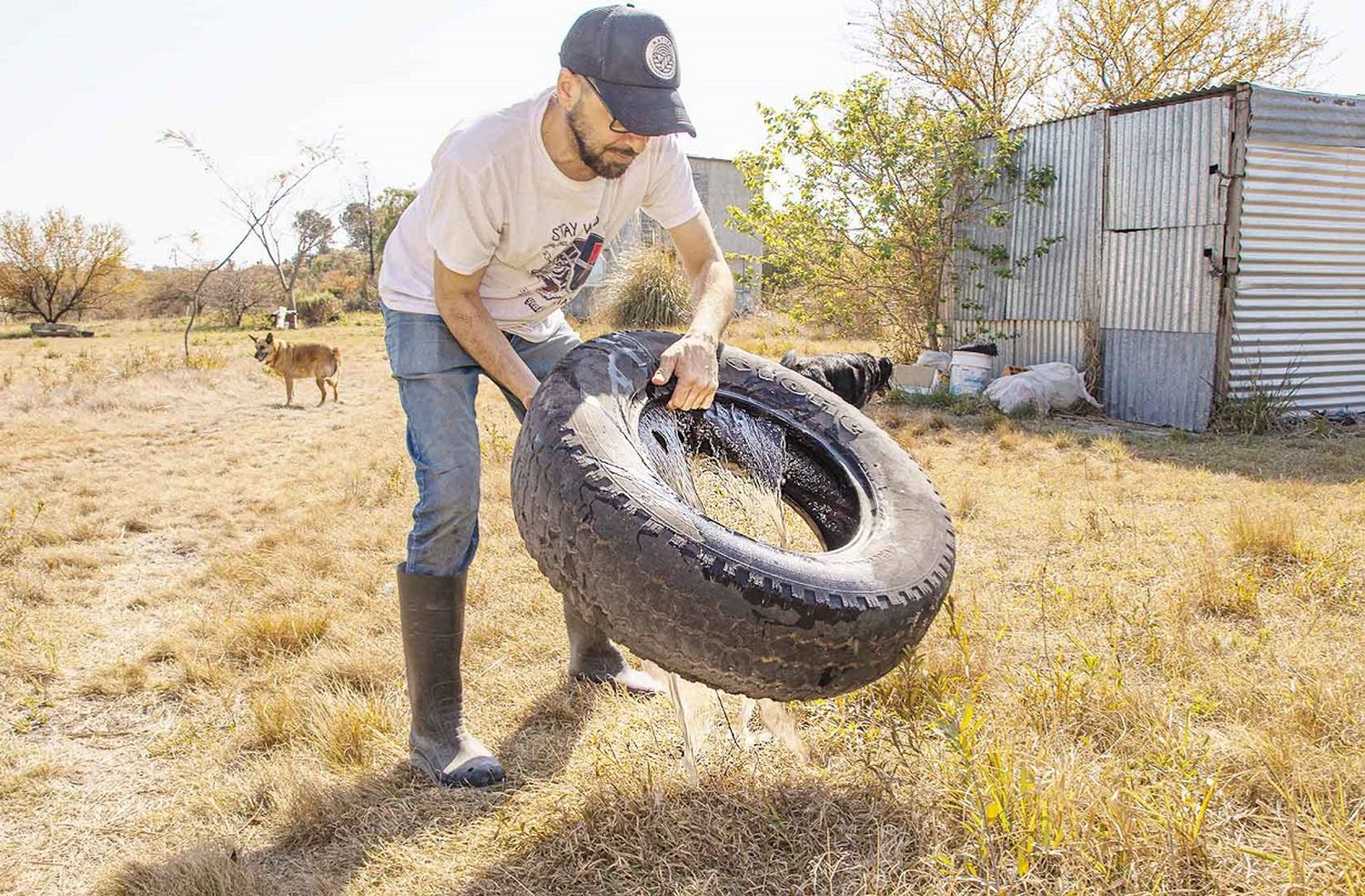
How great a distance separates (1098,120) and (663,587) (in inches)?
388

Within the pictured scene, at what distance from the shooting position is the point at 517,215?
257cm

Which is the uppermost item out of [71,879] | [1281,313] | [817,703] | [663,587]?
[1281,313]

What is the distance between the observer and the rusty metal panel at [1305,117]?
8453 mm

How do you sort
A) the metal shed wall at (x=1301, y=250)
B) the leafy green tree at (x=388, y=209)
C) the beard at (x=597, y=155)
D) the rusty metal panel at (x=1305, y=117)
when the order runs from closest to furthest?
the beard at (x=597, y=155) → the rusty metal panel at (x=1305, y=117) → the metal shed wall at (x=1301, y=250) → the leafy green tree at (x=388, y=209)

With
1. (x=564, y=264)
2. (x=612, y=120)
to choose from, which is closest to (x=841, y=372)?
(x=564, y=264)

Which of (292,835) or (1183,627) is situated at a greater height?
(1183,627)

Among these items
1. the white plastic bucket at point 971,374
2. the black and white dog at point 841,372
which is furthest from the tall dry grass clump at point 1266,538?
the white plastic bucket at point 971,374

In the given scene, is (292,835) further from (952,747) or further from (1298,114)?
(1298,114)

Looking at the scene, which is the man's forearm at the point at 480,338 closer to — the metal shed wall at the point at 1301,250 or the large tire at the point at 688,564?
the large tire at the point at 688,564

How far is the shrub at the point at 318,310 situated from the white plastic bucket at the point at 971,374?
23595mm

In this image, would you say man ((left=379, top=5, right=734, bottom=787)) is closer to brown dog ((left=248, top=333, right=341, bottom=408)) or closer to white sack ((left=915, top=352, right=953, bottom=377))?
white sack ((left=915, top=352, right=953, bottom=377))

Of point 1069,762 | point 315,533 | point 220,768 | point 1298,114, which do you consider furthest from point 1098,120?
point 220,768

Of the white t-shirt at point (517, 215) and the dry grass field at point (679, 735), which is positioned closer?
the dry grass field at point (679, 735)

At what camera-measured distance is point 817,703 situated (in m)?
2.71
